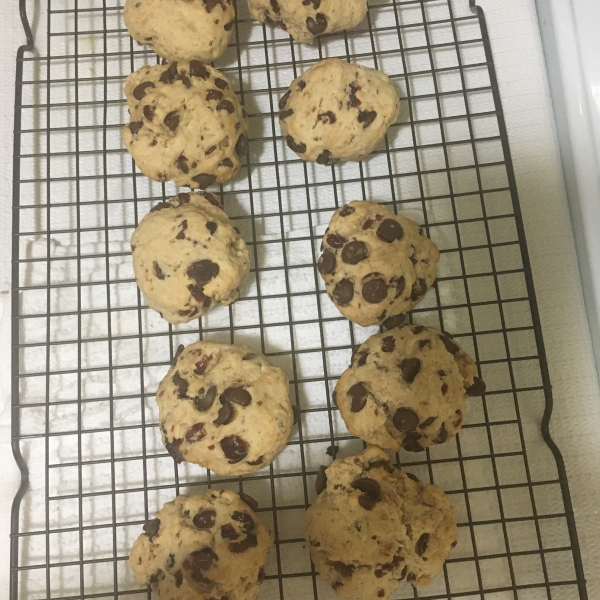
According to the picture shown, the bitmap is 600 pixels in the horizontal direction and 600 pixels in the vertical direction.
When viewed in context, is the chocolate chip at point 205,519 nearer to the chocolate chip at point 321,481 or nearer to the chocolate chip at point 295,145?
the chocolate chip at point 321,481

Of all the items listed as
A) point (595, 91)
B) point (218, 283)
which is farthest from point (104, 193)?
point (595, 91)

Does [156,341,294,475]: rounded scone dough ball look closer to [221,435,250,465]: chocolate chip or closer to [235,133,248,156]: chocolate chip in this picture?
[221,435,250,465]: chocolate chip

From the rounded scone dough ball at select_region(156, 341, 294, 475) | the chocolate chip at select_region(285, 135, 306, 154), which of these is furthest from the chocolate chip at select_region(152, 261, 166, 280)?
the chocolate chip at select_region(285, 135, 306, 154)

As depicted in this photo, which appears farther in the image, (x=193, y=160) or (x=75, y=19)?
(x=75, y=19)

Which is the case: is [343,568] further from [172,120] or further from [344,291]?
[172,120]

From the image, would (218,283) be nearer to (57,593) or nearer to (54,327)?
(54,327)

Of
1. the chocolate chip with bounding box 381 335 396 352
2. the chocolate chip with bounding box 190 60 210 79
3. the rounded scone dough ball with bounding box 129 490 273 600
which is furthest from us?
the chocolate chip with bounding box 190 60 210 79

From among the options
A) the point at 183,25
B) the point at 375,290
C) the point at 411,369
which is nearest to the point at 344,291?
the point at 375,290
